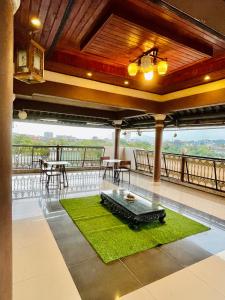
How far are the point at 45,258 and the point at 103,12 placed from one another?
3304 mm

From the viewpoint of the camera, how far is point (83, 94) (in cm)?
468

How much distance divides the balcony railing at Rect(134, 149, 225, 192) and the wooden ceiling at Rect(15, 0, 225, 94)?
268 cm

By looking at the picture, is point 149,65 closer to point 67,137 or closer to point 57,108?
point 57,108

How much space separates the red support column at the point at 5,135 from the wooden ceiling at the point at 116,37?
121 cm

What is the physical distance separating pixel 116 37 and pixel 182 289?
11.4 ft

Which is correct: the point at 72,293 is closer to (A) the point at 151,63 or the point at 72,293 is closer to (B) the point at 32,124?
(A) the point at 151,63

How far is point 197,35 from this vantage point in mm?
3014

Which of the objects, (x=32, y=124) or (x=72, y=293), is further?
(x=32, y=124)

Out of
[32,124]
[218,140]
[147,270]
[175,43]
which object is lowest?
[147,270]

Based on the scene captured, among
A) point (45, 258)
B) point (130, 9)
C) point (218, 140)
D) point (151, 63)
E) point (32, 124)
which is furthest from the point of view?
point (32, 124)

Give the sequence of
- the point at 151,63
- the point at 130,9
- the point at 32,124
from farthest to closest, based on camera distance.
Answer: the point at 32,124
the point at 151,63
the point at 130,9

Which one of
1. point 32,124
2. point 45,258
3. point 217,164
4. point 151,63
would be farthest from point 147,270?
point 32,124

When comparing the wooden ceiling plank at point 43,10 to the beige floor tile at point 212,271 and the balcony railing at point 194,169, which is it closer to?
the beige floor tile at point 212,271

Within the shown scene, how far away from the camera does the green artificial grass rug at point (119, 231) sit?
100 inches
